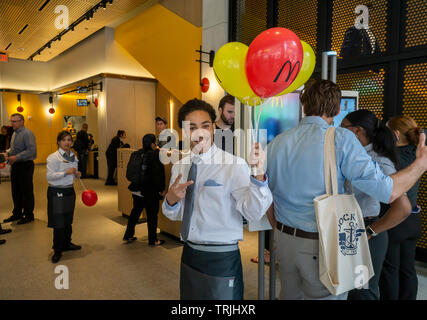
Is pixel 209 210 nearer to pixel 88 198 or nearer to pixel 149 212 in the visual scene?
pixel 88 198

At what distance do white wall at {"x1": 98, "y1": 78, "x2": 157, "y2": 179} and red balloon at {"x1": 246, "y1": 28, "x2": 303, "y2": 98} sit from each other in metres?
8.80

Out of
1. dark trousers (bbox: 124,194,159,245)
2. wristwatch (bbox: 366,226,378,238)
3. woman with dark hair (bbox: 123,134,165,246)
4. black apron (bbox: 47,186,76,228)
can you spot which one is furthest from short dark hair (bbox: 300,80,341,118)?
black apron (bbox: 47,186,76,228)

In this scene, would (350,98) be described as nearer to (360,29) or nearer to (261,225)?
(360,29)

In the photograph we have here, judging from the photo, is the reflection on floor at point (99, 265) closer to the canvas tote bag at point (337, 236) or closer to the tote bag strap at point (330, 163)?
the canvas tote bag at point (337, 236)

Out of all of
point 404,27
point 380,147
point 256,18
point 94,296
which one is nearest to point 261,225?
point 380,147

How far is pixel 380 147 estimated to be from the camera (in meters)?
1.80

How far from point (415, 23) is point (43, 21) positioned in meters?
8.99

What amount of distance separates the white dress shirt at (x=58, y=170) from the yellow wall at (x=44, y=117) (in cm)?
1132

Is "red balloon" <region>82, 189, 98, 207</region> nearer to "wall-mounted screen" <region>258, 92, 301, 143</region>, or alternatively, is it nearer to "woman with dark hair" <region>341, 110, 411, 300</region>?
"wall-mounted screen" <region>258, 92, 301, 143</region>

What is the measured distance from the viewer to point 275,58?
5.03 ft

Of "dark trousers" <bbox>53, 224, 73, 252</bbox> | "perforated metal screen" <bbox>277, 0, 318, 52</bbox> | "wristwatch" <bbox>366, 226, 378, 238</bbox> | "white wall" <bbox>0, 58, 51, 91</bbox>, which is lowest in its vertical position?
"dark trousers" <bbox>53, 224, 73, 252</bbox>

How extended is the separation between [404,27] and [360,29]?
0.47 metres

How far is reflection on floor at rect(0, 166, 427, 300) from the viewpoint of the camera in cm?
272

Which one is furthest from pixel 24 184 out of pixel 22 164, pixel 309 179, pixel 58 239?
pixel 309 179
